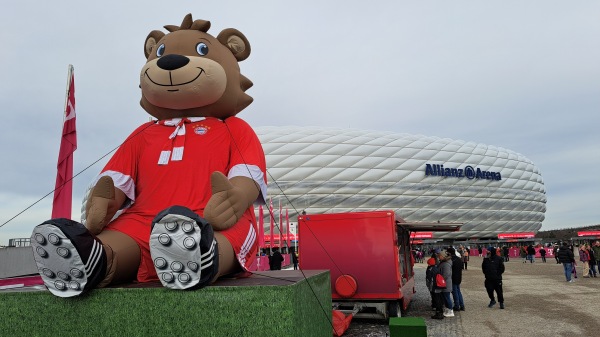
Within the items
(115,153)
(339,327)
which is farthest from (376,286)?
(115,153)

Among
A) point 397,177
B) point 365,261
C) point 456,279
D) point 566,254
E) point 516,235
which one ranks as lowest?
point 456,279

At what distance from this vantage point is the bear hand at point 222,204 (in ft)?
9.89

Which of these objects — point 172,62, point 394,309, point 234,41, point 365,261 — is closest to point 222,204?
point 172,62

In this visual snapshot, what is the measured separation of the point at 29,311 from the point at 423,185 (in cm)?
4095

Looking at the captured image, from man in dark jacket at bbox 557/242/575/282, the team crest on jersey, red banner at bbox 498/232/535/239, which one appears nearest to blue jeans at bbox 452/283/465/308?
man in dark jacket at bbox 557/242/575/282

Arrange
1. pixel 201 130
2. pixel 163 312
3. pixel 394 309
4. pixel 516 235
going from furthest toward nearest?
1. pixel 516 235
2. pixel 394 309
3. pixel 201 130
4. pixel 163 312

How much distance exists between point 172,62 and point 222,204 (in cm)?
144

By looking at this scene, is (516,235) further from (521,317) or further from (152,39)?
(152,39)

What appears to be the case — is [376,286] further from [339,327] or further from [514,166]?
[514,166]

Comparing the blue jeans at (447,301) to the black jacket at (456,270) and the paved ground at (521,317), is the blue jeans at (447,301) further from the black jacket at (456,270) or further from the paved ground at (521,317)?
the black jacket at (456,270)

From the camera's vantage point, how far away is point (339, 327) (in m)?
5.54

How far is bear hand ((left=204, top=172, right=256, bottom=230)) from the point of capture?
3.01 m

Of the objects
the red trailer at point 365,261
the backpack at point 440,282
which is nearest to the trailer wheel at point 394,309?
the red trailer at point 365,261

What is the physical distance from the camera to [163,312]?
254 centimetres
